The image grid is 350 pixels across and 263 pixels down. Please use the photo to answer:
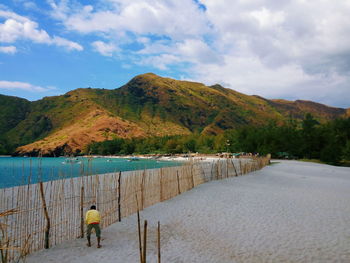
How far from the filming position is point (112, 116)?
129875mm

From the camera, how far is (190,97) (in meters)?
188

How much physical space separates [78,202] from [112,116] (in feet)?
406

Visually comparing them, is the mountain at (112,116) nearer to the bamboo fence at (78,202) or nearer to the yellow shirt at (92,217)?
the bamboo fence at (78,202)

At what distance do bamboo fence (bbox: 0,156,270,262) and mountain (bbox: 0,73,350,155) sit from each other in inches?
3460

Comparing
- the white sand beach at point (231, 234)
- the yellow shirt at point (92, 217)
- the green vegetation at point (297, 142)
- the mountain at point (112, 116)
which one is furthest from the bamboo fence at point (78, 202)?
the mountain at point (112, 116)

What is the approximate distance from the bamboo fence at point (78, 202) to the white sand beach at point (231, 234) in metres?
0.39

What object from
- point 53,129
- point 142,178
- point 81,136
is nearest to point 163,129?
point 81,136

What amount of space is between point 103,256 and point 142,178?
388cm

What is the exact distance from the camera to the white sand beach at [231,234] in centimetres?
571

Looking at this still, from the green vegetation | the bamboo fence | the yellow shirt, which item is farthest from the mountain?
the yellow shirt

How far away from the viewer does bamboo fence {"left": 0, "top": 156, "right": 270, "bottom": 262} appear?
6.15m

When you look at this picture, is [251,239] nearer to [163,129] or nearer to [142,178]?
[142,178]

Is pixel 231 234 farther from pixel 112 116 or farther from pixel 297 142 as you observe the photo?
pixel 112 116

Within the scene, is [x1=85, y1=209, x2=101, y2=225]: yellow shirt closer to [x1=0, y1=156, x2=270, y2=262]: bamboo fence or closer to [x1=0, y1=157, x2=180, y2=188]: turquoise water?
[x1=0, y1=156, x2=270, y2=262]: bamboo fence
